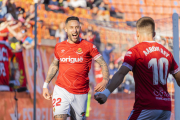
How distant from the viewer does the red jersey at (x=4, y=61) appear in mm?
5492

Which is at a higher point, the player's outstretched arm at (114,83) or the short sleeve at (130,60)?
the short sleeve at (130,60)

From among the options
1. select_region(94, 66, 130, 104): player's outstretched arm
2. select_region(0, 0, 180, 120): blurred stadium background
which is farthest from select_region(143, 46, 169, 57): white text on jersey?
select_region(0, 0, 180, 120): blurred stadium background

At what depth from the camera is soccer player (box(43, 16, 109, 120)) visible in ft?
12.0

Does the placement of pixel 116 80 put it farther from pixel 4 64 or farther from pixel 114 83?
pixel 4 64

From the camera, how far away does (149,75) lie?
7.82 feet

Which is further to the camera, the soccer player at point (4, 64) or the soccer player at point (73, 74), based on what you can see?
the soccer player at point (4, 64)

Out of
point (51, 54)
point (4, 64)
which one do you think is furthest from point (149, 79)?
point (4, 64)

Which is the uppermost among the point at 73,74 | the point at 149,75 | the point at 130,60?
the point at 130,60

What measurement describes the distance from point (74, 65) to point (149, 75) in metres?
1.62

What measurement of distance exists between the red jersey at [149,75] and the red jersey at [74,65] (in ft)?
4.76

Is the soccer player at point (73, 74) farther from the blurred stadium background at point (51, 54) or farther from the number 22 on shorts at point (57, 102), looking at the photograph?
the blurred stadium background at point (51, 54)

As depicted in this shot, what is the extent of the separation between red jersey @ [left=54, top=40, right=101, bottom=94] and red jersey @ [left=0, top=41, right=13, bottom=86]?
2067mm

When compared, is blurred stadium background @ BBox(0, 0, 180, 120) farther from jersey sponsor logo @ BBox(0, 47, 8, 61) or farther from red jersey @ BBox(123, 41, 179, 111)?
red jersey @ BBox(123, 41, 179, 111)

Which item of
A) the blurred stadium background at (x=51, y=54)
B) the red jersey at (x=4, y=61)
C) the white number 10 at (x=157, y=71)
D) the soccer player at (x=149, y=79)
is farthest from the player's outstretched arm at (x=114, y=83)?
the red jersey at (x=4, y=61)
